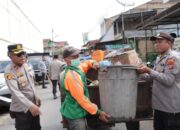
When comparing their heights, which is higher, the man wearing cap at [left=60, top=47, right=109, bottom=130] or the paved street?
the man wearing cap at [left=60, top=47, right=109, bottom=130]

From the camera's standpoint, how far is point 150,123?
9258 millimetres

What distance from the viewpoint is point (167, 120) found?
4.93 m

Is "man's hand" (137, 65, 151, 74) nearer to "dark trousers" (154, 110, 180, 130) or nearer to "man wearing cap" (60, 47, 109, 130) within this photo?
"dark trousers" (154, 110, 180, 130)

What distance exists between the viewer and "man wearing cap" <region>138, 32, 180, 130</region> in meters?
4.79

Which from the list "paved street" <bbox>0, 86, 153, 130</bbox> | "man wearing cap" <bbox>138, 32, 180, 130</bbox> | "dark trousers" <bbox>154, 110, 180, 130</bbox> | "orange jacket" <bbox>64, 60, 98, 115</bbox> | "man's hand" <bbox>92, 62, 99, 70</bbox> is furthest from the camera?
"paved street" <bbox>0, 86, 153, 130</bbox>

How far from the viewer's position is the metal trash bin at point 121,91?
4965 mm

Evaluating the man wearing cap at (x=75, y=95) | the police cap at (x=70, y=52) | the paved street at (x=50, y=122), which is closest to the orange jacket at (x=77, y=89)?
the man wearing cap at (x=75, y=95)

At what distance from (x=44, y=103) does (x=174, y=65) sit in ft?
34.2

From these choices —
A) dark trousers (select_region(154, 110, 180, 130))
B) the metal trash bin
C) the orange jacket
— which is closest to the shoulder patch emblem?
the orange jacket

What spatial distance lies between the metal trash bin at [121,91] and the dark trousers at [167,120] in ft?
1.16

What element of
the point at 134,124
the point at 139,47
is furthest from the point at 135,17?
the point at 134,124

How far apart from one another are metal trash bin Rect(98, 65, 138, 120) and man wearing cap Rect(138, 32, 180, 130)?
0.58ft

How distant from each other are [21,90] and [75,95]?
1042 mm

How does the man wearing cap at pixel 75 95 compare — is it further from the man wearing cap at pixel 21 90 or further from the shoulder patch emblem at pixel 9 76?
the shoulder patch emblem at pixel 9 76
